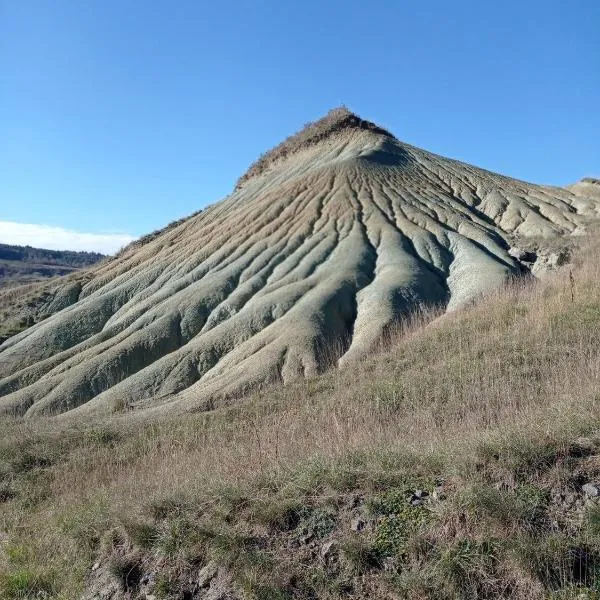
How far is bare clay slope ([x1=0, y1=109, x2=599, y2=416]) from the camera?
25438 millimetres

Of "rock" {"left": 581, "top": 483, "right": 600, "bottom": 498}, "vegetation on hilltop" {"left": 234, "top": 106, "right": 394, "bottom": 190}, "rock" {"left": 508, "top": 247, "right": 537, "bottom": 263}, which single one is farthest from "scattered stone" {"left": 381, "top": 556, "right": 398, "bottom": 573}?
"vegetation on hilltop" {"left": 234, "top": 106, "right": 394, "bottom": 190}

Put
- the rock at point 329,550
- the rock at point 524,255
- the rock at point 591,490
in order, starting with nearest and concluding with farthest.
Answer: the rock at point 591,490 < the rock at point 329,550 < the rock at point 524,255

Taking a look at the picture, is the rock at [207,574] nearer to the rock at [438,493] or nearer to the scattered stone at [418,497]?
the scattered stone at [418,497]

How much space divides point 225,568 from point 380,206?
3876cm

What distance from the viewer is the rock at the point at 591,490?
609cm

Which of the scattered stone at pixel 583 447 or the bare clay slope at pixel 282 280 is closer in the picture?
the scattered stone at pixel 583 447

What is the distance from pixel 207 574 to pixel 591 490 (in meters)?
4.12

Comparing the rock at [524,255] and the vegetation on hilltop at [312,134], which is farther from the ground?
the vegetation on hilltop at [312,134]

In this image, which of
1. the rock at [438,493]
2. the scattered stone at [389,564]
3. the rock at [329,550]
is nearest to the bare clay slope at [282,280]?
the rock at [329,550]

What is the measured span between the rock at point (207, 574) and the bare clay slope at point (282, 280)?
14.3 m

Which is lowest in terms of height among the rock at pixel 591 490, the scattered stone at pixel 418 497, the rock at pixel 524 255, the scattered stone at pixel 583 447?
the scattered stone at pixel 418 497

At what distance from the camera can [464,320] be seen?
18.8m

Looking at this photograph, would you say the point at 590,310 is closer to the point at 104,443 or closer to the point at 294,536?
the point at 294,536

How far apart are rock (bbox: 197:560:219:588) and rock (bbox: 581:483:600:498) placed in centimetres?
395
